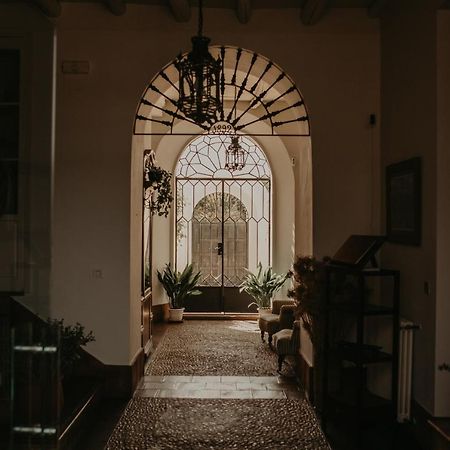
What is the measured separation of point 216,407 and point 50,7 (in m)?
3.75

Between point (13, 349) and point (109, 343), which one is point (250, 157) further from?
point (13, 349)

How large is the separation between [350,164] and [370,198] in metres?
0.36

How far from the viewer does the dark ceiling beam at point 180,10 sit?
4457 millimetres

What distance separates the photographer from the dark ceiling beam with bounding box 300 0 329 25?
4.43 meters

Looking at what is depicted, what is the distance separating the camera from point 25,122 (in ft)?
8.24

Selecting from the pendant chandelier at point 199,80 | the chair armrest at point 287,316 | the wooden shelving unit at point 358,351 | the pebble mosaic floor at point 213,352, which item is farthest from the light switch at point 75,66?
the chair armrest at point 287,316

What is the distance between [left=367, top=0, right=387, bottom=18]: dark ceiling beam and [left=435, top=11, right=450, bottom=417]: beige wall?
3.48ft

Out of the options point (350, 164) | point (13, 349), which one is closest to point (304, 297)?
point (350, 164)

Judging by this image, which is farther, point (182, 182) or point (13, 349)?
point (182, 182)

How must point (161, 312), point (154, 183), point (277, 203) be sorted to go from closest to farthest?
point (154, 183) → point (161, 312) → point (277, 203)

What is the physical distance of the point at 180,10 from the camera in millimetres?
4570

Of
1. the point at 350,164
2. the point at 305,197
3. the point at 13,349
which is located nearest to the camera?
the point at 13,349

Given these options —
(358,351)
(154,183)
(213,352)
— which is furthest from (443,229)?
(213,352)

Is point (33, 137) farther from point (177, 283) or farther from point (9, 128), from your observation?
point (177, 283)
